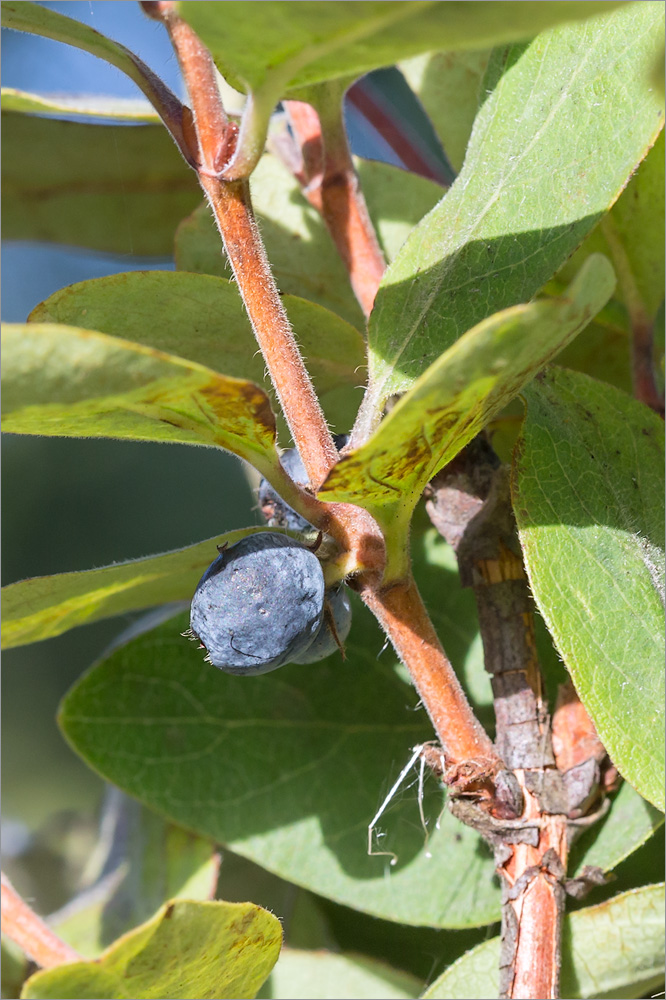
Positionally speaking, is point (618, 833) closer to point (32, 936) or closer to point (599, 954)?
point (599, 954)

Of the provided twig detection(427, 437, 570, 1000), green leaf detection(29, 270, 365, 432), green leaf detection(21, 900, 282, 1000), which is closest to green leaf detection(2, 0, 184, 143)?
green leaf detection(29, 270, 365, 432)

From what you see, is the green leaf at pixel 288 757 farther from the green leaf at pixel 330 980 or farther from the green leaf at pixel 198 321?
the green leaf at pixel 198 321

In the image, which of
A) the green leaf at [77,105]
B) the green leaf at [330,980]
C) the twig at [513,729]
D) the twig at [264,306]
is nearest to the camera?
the twig at [264,306]

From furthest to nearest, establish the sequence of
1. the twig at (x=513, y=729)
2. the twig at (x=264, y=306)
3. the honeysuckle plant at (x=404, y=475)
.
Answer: the twig at (x=513, y=729) < the twig at (x=264, y=306) < the honeysuckle plant at (x=404, y=475)

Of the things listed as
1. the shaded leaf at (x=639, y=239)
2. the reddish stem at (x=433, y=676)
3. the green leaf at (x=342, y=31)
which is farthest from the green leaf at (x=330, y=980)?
the green leaf at (x=342, y=31)

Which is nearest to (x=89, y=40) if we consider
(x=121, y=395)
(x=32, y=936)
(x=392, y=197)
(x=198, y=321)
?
(x=198, y=321)

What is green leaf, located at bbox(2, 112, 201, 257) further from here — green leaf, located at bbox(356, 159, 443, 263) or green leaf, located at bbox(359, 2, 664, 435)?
green leaf, located at bbox(359, 2, 664, 435)
